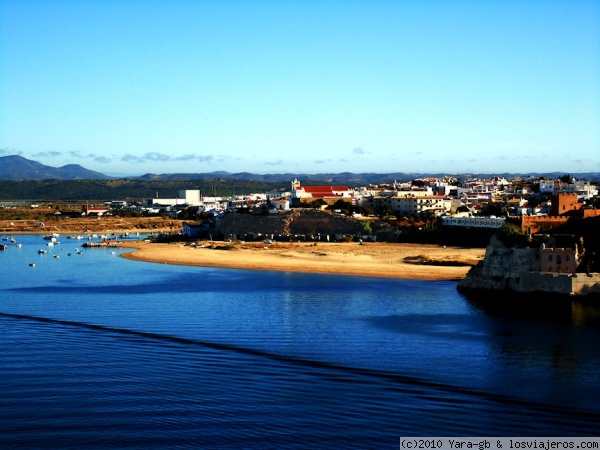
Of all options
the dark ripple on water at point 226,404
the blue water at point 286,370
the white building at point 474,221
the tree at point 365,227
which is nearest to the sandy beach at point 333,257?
the white building at point 474,221

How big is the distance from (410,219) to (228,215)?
47.6ft

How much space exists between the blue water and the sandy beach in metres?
7.99

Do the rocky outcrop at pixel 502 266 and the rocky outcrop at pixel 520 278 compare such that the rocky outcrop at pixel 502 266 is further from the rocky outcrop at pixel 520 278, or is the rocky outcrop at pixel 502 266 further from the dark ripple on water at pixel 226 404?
the dark ripple on water at pixel 226 404

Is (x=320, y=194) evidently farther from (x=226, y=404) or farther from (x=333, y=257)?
(x=226, y=404)

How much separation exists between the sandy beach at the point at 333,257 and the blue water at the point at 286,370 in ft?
26.2

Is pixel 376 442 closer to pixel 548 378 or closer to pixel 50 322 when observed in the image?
pixel 548 378

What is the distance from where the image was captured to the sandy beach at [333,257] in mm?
37059

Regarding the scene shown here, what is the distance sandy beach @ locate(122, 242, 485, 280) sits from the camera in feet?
122

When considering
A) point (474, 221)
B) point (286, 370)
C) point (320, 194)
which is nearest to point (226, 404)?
point (286, 370)

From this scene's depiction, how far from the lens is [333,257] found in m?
43.1

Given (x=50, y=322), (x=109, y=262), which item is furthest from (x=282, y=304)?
(x=109, y=262)

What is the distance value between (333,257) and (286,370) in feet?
87.2

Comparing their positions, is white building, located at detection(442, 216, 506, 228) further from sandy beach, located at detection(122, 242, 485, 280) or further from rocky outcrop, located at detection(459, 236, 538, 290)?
rocky outcrop, located at detection(459, 236, 538, 290)

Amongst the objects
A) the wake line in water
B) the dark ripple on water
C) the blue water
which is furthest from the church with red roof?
the dark ripple on water
